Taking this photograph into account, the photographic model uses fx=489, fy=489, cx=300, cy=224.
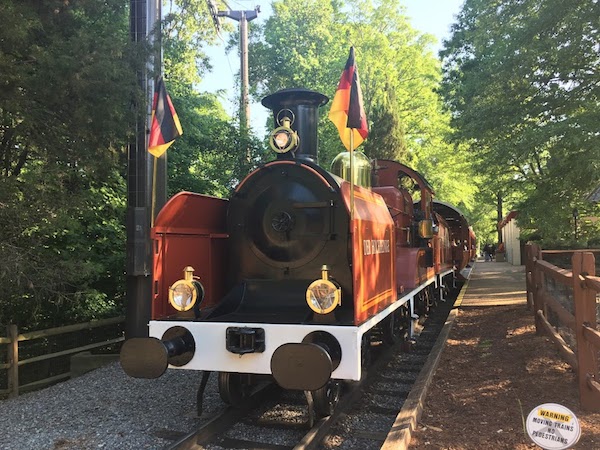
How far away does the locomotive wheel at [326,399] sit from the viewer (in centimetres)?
438

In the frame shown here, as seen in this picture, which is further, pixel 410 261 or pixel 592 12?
pixel 592 12

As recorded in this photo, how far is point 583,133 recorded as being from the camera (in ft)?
30.5

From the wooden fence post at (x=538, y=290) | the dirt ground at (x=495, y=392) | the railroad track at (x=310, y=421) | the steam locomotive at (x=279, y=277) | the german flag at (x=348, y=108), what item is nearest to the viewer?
the dirt ground at (x=495, y=392)

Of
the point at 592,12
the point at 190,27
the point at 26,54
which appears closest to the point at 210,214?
the point at 26,54

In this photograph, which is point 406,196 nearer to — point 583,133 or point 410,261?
point 410,261

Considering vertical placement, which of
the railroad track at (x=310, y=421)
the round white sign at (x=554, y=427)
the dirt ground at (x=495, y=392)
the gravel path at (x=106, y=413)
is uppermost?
the round white sign at (x=554, y=427)

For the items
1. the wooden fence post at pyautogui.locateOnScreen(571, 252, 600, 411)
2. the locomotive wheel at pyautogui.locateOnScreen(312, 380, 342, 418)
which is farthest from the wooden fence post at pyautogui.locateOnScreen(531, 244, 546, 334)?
the locomotive wheel at pyautogui.locateOnScreen(312, 380, 342, 418)

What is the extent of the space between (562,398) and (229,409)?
126 inches

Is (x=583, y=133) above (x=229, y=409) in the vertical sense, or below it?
above

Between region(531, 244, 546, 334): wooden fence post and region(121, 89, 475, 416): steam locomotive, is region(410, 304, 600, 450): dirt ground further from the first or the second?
region(121, 89, 475, 416): steam locomotive

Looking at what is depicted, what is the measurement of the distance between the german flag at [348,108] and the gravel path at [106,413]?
3.04m

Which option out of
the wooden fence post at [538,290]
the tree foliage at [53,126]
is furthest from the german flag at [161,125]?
the wooden fence post at [538,290]

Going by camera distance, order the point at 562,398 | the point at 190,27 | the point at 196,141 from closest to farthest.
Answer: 1. the point at 562,398
2. the point at 196,141
3. the point at 190,27

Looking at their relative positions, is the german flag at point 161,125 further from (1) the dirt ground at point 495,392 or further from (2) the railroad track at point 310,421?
(1) the dirt ground at point 495,392
